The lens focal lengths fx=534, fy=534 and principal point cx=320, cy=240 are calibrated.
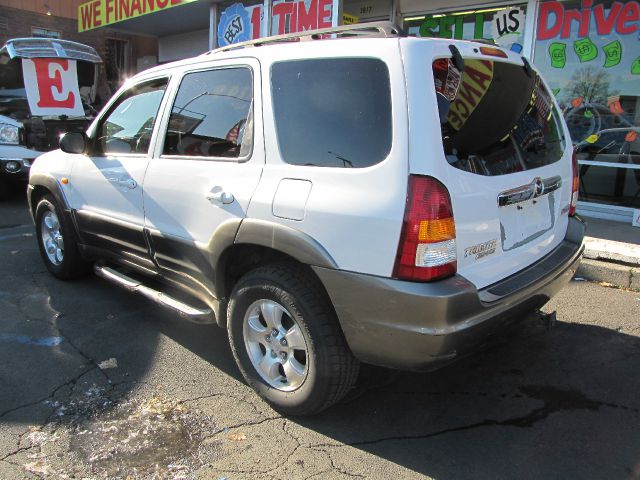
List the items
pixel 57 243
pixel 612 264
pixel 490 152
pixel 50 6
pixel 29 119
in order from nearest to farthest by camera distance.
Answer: pixel 490 152
pixel 57 243
pixel 612 264
pixel 29 119
pixel 50 6

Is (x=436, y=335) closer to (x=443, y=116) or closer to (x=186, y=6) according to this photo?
(x=443, y=116)

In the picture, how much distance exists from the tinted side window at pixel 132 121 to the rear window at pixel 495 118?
79.3 inches

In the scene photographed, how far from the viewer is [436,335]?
89.3 inches

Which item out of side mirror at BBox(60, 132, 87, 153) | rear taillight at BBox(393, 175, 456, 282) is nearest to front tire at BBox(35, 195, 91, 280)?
side mirror at BBox(60, 132, 87, 153)

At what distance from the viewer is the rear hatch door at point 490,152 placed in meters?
2.33

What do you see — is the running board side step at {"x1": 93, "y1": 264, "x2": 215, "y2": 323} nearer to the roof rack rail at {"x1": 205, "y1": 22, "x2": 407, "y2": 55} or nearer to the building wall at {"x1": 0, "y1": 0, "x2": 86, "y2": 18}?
the roof rack rail at {"x1": 205, "y1": 22, "x2": 407, "y2": 55}

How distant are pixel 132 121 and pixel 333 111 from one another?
1963 millimetres

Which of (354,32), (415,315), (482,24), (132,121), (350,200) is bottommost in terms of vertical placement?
(415,315)

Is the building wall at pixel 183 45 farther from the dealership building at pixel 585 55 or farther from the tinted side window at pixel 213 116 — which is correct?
the tinted side window at pixel 213 116

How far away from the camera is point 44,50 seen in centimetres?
790

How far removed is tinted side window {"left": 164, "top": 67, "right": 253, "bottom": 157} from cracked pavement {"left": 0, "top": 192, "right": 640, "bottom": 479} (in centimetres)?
139

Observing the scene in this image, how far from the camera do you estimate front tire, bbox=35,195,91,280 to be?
4570mm

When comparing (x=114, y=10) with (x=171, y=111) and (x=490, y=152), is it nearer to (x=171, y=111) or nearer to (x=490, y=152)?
(x=171, y=111)

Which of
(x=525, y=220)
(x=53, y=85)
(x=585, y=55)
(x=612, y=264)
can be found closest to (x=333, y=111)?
(x=525, y=220)
